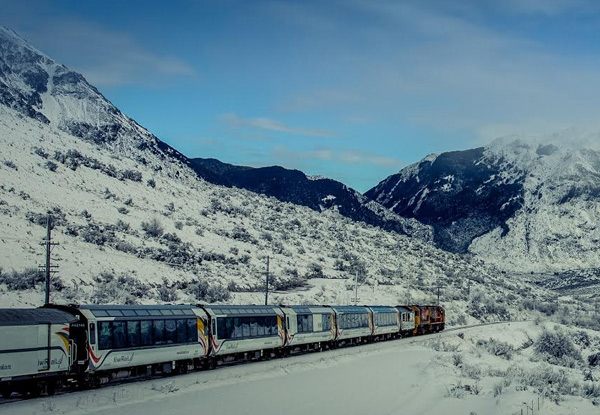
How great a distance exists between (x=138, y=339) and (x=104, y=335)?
6.46 ft

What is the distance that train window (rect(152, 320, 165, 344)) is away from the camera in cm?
2639

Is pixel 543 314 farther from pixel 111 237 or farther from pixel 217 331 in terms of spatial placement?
pixel 217 331

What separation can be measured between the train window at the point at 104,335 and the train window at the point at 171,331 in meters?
3.41

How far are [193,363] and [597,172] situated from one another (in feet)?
545

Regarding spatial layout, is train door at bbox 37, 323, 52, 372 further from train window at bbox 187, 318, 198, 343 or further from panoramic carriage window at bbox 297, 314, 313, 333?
panoramic carriage window at bbox 297, 314, 313, 333

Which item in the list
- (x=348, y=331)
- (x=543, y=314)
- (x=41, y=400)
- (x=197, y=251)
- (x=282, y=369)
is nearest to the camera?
(x=41, y=400)

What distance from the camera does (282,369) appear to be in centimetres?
3131

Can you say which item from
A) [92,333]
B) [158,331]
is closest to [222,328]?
[158,331]

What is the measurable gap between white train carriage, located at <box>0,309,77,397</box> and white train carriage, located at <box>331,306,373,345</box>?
881 inches

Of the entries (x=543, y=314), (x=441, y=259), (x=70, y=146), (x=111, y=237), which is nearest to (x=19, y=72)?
(x=70, y=146)

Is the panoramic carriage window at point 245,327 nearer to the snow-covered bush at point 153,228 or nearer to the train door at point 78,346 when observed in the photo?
the train door at point 78,346

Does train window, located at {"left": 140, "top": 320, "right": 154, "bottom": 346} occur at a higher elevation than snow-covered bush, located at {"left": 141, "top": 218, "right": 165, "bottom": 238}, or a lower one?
lower

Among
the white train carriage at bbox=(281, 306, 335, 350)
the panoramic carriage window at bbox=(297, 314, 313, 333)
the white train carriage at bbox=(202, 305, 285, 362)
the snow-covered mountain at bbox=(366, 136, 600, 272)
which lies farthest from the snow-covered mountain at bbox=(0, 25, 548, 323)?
the snow-covered mountain at bbox=(366, 136, 600, 272)

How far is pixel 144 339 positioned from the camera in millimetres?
25734
